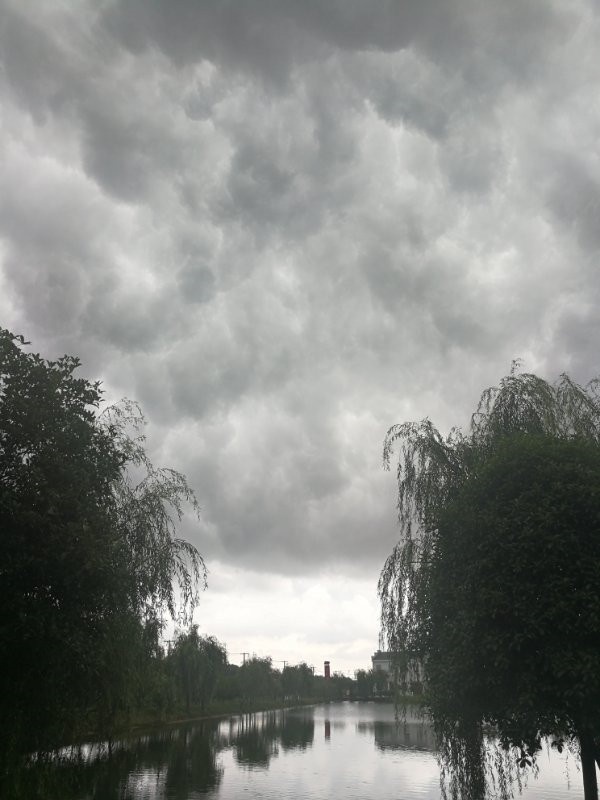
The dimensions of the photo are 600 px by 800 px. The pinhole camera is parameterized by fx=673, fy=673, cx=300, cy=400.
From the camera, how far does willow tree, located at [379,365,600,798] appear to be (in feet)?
45.7

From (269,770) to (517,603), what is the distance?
997 inches

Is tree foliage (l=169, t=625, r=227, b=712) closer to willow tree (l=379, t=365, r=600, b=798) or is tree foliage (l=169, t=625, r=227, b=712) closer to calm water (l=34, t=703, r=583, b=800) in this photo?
calm water (l=34, t=703, r=583, b=800)

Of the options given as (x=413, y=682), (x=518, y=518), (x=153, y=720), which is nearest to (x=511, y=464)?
(x=518, y=518)

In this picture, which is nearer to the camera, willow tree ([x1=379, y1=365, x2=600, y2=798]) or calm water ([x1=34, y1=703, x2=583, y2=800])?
willow tree ([x1=379, y1=365, x2=600, y2=798])

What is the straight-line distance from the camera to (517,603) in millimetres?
14156

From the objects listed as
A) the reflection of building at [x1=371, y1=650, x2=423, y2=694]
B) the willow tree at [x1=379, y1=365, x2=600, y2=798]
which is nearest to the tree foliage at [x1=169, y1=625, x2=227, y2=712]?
the reflection of building at [x1=371, y1=650, x2=423, y2=694]

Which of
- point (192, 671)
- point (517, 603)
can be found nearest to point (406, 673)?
point (517, 603)

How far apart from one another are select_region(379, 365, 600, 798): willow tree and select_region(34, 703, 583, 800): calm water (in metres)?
9.09

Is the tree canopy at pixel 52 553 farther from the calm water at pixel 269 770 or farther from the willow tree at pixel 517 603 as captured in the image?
the willow tree at pixel 517 603

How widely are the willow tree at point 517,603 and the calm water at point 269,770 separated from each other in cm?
909

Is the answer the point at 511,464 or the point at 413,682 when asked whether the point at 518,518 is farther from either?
the point at 413,682

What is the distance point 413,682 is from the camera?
65.2 feet

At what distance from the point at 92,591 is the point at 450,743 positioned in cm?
1058

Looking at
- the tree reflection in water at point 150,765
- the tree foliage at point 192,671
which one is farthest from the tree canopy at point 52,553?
the tree foliage at point 192,671
